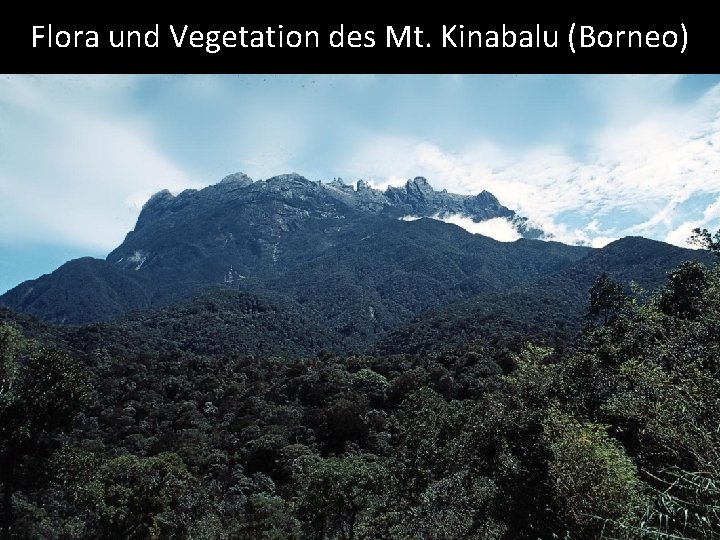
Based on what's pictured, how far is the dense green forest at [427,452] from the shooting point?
1480 centimetres

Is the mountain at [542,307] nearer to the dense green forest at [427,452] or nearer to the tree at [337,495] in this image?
the dense green forest at [427,452]

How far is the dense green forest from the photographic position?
14.8 meters

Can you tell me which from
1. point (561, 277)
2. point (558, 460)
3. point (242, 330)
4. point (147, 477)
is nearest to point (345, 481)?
point (147, 477)

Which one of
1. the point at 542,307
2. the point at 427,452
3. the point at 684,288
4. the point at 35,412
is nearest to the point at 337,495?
the point at 427,452

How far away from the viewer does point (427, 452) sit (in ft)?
113

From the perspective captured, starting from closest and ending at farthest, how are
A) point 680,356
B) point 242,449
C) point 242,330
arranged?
1. point 680,356
2. point 242,449
3. point 242,330

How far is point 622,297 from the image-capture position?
6284 centimetres

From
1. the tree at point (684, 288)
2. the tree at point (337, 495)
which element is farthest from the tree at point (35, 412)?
the tree at point (684, 288)

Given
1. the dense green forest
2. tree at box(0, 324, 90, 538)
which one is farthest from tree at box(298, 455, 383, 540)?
tree at box(0, 324, 90, 538)

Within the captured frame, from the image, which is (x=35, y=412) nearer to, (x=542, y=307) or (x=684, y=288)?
(x=684, y=288)

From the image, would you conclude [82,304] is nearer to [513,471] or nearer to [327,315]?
[327,315]

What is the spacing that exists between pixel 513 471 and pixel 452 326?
328 ft

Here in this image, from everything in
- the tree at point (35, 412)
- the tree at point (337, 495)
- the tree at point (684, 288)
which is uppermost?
the tree at point (684, 288)

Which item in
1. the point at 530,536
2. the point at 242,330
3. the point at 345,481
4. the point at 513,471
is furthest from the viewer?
the point at 242,330
